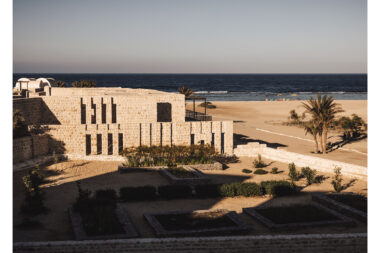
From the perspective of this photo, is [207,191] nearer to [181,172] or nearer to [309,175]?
[181,172]

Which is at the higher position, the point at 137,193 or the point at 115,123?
the point at 115,123

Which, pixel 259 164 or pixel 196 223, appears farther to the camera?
pixel 259 164

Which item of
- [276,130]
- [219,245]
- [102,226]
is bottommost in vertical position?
[219,245]

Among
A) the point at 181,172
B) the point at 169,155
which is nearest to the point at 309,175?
the point at 181,172

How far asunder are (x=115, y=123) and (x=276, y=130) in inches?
811

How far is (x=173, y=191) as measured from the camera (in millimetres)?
22984

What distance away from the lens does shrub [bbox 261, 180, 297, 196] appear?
2400 centimetres

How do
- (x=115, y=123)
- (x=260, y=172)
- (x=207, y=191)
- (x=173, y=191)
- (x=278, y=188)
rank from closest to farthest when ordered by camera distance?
1. (x=173, y=191)
2. (x=207, y=191)
3. (x=278, y=188)
4. (x=260, y=172)
5. (x=115, y=123)

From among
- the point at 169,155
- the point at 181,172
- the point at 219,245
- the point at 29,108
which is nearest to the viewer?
the point at 219,245

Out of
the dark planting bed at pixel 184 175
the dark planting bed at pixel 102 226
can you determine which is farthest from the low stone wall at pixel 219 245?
the dark planting bed at pixel 184 175

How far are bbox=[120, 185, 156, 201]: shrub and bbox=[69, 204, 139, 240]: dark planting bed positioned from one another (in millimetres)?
3732

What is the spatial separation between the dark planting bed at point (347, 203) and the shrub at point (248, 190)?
269 cm

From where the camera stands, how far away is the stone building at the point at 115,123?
31875mm
